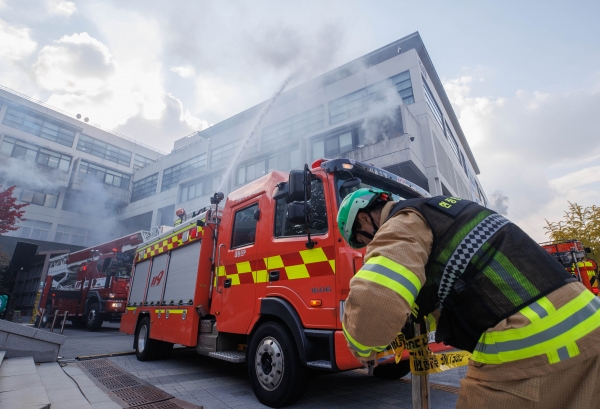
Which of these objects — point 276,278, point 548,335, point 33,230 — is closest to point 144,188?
point 33,230

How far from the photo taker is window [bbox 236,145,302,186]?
22203mm

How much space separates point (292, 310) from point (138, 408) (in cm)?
196

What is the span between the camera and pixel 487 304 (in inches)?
45.9

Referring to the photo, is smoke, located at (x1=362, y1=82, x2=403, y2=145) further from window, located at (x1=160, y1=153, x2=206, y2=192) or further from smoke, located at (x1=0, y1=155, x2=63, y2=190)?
smoke, located at (x1=0, y1=155, x2=63, y2=190)

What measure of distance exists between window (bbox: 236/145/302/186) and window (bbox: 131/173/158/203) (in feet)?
50.0

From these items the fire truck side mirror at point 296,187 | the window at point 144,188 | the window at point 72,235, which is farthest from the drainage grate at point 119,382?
the window at point 72,235

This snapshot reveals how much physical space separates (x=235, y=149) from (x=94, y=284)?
645 inches

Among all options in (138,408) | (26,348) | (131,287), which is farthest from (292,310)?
(131,287)

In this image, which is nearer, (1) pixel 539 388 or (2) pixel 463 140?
(1) pixel 539 388

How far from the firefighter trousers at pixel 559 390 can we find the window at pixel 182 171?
30.6 metres

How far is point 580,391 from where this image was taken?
3.45 feet

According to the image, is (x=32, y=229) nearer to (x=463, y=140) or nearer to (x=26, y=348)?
(x=26, y=348)

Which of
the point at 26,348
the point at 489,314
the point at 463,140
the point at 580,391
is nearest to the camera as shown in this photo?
the point at 580,391

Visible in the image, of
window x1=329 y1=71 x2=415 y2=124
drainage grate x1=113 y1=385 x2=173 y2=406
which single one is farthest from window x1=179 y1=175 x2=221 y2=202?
drainage grate x1=113 y1=385 x2=173 y2=406
